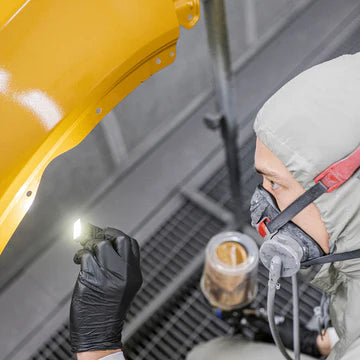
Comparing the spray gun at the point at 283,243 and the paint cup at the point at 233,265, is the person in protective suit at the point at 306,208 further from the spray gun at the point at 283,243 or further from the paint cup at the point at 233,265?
the paint cup at the point at 233,265

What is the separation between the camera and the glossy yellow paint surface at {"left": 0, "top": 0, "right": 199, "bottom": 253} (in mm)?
992

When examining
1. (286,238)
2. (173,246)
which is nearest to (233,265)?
(173,246)

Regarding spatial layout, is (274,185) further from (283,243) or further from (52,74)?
(52,74)

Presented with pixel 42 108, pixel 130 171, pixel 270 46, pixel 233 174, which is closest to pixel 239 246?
pixel 233 174

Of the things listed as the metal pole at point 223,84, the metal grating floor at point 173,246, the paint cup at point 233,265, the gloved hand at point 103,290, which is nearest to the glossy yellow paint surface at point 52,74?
the gloved hand at point 103,290

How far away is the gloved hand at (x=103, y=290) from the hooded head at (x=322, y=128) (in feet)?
1.62

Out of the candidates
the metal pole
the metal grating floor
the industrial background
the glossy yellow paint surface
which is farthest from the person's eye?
the metal grating floor

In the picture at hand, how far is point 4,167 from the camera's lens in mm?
984

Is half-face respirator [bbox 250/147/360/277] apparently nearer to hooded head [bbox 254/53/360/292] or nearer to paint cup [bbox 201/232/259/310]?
hooded head [bbox 254/53/360/292]

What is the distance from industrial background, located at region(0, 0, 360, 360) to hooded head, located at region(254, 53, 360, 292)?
332mm

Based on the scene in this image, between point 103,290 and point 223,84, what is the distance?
1.08 m

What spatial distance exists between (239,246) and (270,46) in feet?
3.37

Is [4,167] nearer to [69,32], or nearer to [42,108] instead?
[42,108]

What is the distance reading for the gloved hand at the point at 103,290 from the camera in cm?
126
